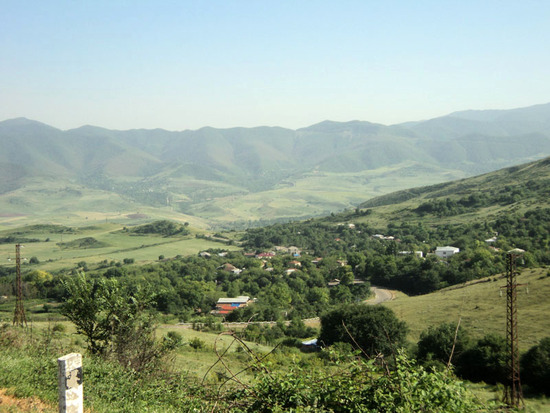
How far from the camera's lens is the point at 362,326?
95.8ft

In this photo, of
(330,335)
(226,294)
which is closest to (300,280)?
(226,294)

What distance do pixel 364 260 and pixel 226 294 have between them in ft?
77.4

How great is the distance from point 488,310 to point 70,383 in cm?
3221

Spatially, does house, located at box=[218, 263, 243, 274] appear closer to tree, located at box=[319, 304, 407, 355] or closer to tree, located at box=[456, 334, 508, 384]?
tree, located at box=[319, 304, 407, 355]

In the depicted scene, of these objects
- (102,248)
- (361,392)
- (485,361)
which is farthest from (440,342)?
(102,248)

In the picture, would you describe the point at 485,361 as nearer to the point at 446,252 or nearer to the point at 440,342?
the point at 440,342

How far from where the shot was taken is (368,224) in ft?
336

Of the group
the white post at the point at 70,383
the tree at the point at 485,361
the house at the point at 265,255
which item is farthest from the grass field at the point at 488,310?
the house at the point at 265,255

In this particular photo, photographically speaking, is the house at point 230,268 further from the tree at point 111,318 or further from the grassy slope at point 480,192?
the tree at point 111,318

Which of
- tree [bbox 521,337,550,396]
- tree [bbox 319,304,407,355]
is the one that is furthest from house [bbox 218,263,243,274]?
tree [bbox 521,337,550,396]

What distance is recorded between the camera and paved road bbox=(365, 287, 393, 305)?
157ft

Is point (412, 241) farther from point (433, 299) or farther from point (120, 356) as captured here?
point (120, 356)

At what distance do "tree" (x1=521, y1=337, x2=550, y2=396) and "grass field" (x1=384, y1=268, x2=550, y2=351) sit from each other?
106 inches

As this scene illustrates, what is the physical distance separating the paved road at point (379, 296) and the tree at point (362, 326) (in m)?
15.8
